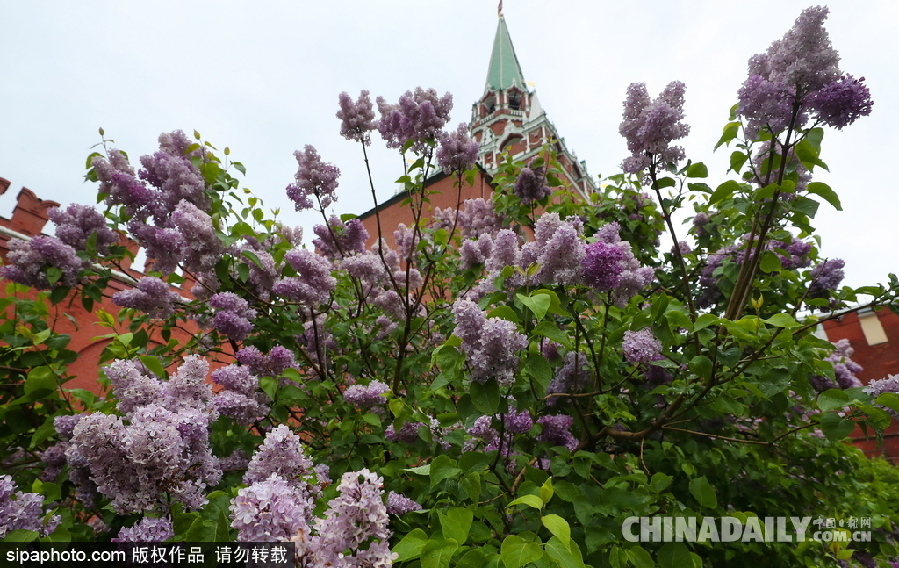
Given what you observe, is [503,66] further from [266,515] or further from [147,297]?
[266,515]

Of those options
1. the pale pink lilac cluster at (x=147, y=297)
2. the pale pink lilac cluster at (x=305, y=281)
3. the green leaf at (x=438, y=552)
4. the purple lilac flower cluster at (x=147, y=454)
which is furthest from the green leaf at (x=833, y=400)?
the pale pink lilac cluster at (x=147, y=297)

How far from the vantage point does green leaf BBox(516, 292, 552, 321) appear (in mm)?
1286

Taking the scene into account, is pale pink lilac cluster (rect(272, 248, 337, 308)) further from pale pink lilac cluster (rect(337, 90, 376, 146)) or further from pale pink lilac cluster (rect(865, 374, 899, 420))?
pale pink lilac cluster (rect(865, 374, 899, 420))

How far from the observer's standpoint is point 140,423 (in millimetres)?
1103

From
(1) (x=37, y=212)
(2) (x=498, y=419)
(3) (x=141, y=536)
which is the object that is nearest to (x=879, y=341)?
(2) (x=498, y=419)

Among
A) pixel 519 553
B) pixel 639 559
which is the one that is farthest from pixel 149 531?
pixel 639 559

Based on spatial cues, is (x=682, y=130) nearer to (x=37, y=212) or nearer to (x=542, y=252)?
(x=542, y=252)

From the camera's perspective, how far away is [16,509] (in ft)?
3.94

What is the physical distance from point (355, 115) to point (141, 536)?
274cm

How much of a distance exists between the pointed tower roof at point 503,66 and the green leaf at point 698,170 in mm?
28285

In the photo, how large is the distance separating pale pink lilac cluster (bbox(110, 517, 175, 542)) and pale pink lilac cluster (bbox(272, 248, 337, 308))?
154 centimetres

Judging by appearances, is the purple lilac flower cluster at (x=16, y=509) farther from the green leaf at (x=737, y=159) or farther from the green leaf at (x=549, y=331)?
the green leaf at (x=737, y=159)

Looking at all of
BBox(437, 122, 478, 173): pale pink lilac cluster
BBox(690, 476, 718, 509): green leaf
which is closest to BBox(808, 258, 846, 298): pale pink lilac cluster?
BBox(690, 476, 718, 509): green leaf

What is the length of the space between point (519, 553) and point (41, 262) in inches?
122
